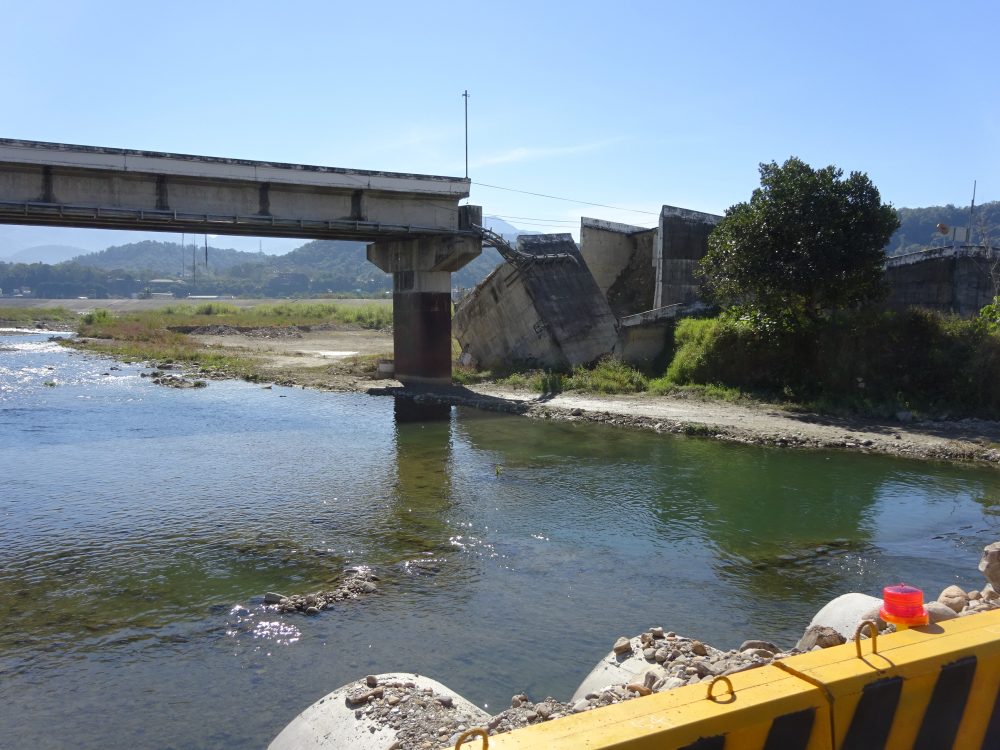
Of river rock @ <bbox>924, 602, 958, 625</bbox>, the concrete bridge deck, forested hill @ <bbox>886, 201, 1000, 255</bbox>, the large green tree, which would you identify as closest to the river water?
river rock @ <bbox>924, 602, 958, 625</bbox>

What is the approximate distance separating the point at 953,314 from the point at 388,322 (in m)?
49.7

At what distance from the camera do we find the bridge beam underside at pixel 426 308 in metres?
30.5

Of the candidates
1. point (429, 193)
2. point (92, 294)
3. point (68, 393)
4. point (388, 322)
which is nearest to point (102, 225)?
point (68, 393)

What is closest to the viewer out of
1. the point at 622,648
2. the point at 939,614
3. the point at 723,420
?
the point at 939,614

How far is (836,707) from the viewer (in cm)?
432

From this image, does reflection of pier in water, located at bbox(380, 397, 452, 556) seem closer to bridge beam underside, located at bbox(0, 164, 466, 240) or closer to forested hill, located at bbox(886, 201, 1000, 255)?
bridge beam underside, located at bbox(0, 164, 466, 240)

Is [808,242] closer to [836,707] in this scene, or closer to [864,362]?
[864,362]

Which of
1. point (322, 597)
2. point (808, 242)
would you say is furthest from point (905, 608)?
point (808, 242)

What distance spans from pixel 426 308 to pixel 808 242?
13779 millimetres

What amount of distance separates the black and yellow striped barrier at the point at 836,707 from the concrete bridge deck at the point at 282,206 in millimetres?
23619

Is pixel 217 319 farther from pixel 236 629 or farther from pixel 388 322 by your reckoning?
pixel 236 629

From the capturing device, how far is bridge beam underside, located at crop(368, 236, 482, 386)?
30469 millimetres

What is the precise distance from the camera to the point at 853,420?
21656 millimetres

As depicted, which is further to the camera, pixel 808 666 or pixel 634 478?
pixel 634 478
